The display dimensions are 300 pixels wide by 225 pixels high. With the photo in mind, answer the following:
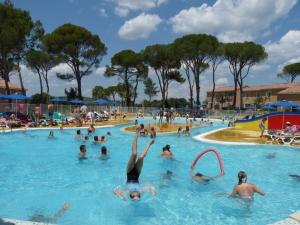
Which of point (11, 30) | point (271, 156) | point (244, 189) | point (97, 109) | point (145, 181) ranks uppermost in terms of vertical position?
point (11, 30)

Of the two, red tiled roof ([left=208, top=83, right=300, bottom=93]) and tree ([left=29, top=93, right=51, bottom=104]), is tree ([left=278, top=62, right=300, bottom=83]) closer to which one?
red tiled roof ([left=208, top=83, right=300, bottom=93])

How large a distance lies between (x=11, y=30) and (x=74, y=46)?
10474 mm

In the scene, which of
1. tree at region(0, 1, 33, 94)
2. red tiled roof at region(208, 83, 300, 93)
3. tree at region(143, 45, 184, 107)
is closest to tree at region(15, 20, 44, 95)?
tree at region(0, 1, 33, 94)

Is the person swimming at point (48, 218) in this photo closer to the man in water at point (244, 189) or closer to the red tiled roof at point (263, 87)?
the man in water at point (244, 189)

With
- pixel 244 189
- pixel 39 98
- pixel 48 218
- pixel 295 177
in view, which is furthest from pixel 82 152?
pixel 39 98

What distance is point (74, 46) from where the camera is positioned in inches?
1623

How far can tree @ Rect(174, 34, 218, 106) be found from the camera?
4675 cm

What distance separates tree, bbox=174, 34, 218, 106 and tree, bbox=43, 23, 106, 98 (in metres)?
13.5

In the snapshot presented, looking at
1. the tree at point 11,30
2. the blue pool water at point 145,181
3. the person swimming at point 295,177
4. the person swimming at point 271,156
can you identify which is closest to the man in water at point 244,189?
the blue pool water at point 145,181

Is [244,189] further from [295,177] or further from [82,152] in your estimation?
[82,152]

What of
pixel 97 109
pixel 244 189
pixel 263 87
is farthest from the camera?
pixel 263 87

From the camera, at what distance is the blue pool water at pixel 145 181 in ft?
21.3

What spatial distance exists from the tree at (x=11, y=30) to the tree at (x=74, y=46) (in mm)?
6676

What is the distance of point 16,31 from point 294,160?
Answer: 30.0 m
